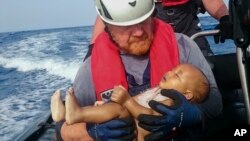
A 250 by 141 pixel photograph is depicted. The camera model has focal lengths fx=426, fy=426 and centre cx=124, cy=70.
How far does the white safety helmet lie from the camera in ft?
8.70

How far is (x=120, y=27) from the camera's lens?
2.69 m

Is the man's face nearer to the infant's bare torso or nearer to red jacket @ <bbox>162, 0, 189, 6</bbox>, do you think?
the infant's bare torso

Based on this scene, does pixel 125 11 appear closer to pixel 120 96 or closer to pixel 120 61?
pixel 120 61

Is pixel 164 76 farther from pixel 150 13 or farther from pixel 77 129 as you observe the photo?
pixel 77 129

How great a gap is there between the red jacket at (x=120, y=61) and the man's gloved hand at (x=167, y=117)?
0.33 meters

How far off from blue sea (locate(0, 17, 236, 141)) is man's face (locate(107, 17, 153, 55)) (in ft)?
9.77

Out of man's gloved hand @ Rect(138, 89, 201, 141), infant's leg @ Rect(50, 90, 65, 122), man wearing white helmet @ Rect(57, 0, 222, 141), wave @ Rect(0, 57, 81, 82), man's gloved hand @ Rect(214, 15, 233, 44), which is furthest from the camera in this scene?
wave @ Rect(0, 57, 81, 82)

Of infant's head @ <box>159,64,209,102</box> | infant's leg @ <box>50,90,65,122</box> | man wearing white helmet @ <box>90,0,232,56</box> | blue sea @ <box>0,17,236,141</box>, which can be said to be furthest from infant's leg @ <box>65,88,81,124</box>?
blue sea @ <box>0,17,236,141</box>

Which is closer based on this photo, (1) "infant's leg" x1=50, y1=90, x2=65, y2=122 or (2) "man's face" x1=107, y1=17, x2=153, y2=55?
(1) "infant's leg" x1=50, y1=90, x2=65, y2=122

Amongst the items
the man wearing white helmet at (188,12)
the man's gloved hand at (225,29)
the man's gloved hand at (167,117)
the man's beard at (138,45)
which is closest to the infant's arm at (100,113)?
the man's gloved hand at (167,117)

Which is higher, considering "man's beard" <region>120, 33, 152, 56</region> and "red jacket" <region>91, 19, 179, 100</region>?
"man's beard" <region>120, 33, 152, 56</region>

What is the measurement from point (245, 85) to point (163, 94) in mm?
911

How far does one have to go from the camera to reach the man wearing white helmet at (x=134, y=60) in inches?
103

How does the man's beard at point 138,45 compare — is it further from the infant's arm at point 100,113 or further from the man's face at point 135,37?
the infant's arm at point 100,113
